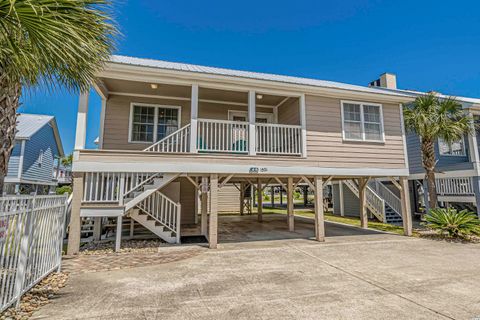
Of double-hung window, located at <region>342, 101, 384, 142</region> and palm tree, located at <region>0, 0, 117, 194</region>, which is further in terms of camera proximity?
double-hung window, located at <region>342, 101, 384, 142</region>

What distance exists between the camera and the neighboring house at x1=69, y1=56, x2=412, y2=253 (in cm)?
711

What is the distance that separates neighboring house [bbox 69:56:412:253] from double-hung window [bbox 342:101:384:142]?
1.5 inches

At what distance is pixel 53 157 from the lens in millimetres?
23297

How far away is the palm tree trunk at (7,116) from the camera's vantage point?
3614 millimetres

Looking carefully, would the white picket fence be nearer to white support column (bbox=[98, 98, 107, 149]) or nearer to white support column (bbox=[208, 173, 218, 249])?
white support column (bbox=[208, 173, 218, 249])

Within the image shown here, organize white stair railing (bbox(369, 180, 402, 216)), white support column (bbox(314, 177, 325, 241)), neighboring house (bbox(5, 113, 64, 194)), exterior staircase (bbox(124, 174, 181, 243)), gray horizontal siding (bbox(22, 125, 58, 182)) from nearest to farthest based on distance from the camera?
exterior staircase (bbox(124, 174, 181, 243)) → white support column (bbox(314, 177, 325, 241)) → white stair railing (bbox(369, 180, 402, 216)) → neighboring house (bbox(5, 113, 64, 194)) → gray horizontal siding (bbox(22, 125, 58, 182))

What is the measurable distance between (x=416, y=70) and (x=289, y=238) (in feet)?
73.7

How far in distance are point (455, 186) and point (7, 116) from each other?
17131 millimetres

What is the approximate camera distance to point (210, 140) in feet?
28.2

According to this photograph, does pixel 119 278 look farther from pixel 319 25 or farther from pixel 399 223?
pixel 319 25

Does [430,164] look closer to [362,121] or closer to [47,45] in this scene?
[362,121]

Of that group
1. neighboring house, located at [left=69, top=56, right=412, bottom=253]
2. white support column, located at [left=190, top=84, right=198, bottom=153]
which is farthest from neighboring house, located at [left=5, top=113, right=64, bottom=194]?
white support column, located at [left=190, top=84, right=198, bottom=153]

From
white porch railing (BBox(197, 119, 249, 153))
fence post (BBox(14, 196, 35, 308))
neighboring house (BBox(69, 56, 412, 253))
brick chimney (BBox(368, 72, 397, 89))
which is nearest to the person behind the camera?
fence post (BBox(14, 196, 35, 308))

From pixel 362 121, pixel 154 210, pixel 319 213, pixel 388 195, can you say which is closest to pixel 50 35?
pixel 154 210
